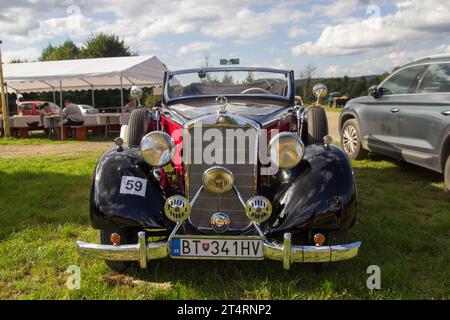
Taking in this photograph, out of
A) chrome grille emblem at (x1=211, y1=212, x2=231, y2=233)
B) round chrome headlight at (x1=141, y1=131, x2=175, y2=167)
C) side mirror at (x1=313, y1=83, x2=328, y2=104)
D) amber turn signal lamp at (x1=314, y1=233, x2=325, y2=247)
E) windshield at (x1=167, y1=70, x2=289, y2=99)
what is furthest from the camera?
windshield at (x1=167, y1=70, x2=289, y2=99)

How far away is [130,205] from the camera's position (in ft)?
9.51

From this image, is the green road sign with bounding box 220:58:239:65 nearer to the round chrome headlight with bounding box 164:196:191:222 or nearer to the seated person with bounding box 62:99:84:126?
the round chrome headlight with bounding box 164:196:191:222

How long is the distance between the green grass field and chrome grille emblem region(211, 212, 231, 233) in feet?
1.23

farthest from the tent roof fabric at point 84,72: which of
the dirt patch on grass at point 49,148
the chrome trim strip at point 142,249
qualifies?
the chrome trim strip at point 142,249

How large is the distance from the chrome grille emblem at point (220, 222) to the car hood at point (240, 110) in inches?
35.9

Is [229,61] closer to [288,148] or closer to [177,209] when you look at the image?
[288,148]

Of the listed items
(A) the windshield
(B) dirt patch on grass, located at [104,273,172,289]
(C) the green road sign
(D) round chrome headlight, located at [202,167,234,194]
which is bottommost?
(B) dirt patch on grass, located at [104,273,172,289]

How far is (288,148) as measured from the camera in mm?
2998

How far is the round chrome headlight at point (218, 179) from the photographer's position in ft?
9.66

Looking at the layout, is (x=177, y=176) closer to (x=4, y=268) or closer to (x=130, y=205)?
(x=130, y=205)

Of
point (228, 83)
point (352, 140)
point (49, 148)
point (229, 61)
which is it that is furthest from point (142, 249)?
point (49, 148)

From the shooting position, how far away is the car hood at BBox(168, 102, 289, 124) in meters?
3.55

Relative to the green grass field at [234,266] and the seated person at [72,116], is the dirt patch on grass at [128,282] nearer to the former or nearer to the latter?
the green grass field at [234,266]
